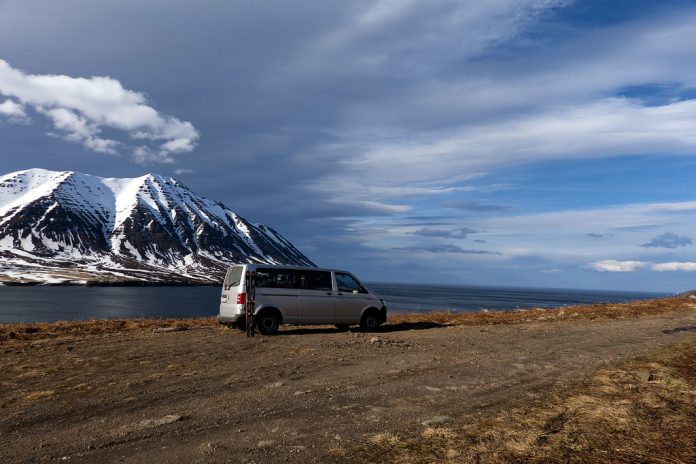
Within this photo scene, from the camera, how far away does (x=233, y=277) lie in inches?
690

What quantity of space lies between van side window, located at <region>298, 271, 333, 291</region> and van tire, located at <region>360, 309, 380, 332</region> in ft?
6.06

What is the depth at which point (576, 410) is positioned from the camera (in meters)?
7.70

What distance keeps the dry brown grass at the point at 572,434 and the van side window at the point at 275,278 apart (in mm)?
10631

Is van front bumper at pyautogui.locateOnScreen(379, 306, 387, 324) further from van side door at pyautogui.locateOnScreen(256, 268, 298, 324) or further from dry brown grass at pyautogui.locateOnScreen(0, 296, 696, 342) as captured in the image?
van side door at pyautogui.locateOnScreen(256, 268, 298, 324)

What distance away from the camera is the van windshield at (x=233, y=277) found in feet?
55.9

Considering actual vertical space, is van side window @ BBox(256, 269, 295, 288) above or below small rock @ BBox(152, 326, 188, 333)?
above

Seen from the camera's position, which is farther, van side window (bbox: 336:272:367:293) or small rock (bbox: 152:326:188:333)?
van side window (bbox: 336:272:367:293)

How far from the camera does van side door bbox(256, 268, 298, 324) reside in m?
17.0

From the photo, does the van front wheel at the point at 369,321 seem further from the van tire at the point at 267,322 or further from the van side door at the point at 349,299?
the van tire at the point at 267,322

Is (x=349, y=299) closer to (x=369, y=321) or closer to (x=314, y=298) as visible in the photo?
(x=369, y=321)

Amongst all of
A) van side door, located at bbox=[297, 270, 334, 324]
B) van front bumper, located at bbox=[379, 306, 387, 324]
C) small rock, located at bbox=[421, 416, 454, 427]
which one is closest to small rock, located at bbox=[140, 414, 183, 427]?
small rock, located at bbox=[421, 416, 454, 427]

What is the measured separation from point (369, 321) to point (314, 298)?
2.52m

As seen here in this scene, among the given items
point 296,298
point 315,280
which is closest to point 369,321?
point 315,280

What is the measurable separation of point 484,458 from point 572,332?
14.1m
